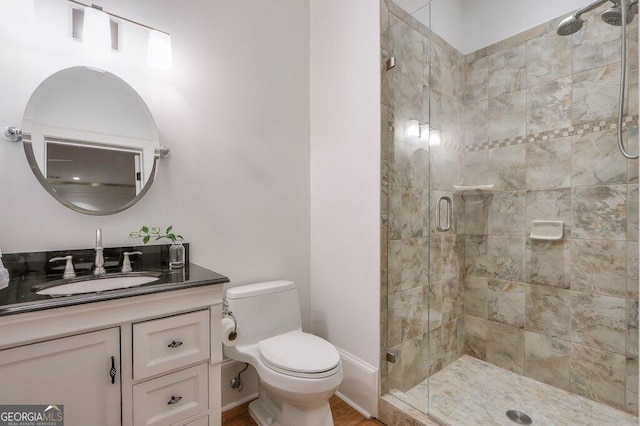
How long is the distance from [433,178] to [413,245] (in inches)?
18.0

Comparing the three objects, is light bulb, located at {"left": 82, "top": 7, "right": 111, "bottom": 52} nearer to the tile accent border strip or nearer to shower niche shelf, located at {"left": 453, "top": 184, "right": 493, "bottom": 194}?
the tile accent border strip

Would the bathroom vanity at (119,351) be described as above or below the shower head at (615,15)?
below

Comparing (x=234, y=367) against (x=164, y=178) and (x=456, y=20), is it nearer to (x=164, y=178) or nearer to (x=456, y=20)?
(x=164, y=178)

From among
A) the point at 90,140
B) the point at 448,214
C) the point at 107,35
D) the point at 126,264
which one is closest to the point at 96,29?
the point at 107,35

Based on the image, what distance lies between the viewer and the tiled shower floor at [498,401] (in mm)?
1642

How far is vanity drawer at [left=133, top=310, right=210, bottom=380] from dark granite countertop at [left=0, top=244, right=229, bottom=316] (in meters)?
0.12

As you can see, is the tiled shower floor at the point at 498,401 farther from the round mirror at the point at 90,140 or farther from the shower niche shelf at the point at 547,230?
the round mirror at the point at 90,140

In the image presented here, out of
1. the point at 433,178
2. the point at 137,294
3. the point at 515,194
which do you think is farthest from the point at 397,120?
the point at 137,294

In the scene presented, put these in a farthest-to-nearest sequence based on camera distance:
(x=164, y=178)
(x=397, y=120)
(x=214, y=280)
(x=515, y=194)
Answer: (x=515, y=194)
(x=397, y=120)
(x=164, y=178)
(x=214, y=280)

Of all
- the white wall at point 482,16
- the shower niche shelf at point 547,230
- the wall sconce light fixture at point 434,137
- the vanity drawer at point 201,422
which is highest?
the white wall at point 482,16

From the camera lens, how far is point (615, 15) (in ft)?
5.39

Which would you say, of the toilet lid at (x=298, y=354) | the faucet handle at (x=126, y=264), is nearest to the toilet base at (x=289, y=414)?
the toilet lid at (x=298, y=354)

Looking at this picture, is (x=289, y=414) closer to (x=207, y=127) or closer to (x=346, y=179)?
(x=346, y=179)

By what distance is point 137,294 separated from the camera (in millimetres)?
1021
